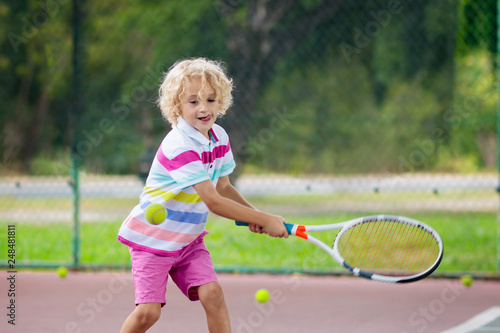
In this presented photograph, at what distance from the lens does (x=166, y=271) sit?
2891 mm

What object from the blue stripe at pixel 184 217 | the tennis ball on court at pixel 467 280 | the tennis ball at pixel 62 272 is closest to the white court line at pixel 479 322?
Result: the tennis ball on court at pixel 467 280

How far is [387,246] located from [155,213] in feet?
3.44

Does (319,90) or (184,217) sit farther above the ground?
(319,90)

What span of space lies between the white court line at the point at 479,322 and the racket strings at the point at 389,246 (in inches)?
30.7

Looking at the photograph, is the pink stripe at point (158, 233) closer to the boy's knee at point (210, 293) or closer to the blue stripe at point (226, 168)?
the boy's knee at point (210, 293)

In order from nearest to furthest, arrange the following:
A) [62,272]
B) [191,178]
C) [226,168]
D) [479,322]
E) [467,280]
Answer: [191,178], [226,168], [479,322], [467,280], [62,272]

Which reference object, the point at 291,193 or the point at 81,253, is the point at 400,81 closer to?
the point at 291,193

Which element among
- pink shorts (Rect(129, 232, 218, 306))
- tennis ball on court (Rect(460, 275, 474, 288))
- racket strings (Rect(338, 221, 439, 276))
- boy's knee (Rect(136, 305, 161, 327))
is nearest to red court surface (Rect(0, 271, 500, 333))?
tennis ball on court (Rect(460, 275, 474, 288))

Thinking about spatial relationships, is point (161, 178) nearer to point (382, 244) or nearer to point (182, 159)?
point (182, 159)

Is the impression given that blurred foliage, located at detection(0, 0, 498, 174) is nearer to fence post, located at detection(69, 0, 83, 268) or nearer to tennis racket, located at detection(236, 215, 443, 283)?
fence post, located at detection(69, 0, 83, 268)

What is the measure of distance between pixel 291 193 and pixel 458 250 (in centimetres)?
175

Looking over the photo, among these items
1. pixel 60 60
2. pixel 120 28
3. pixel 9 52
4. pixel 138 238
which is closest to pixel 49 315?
pixel 138 238

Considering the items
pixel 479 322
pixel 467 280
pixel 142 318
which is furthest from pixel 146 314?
pixel 467 280

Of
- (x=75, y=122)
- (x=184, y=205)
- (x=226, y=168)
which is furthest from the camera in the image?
(x=75, y=122)
